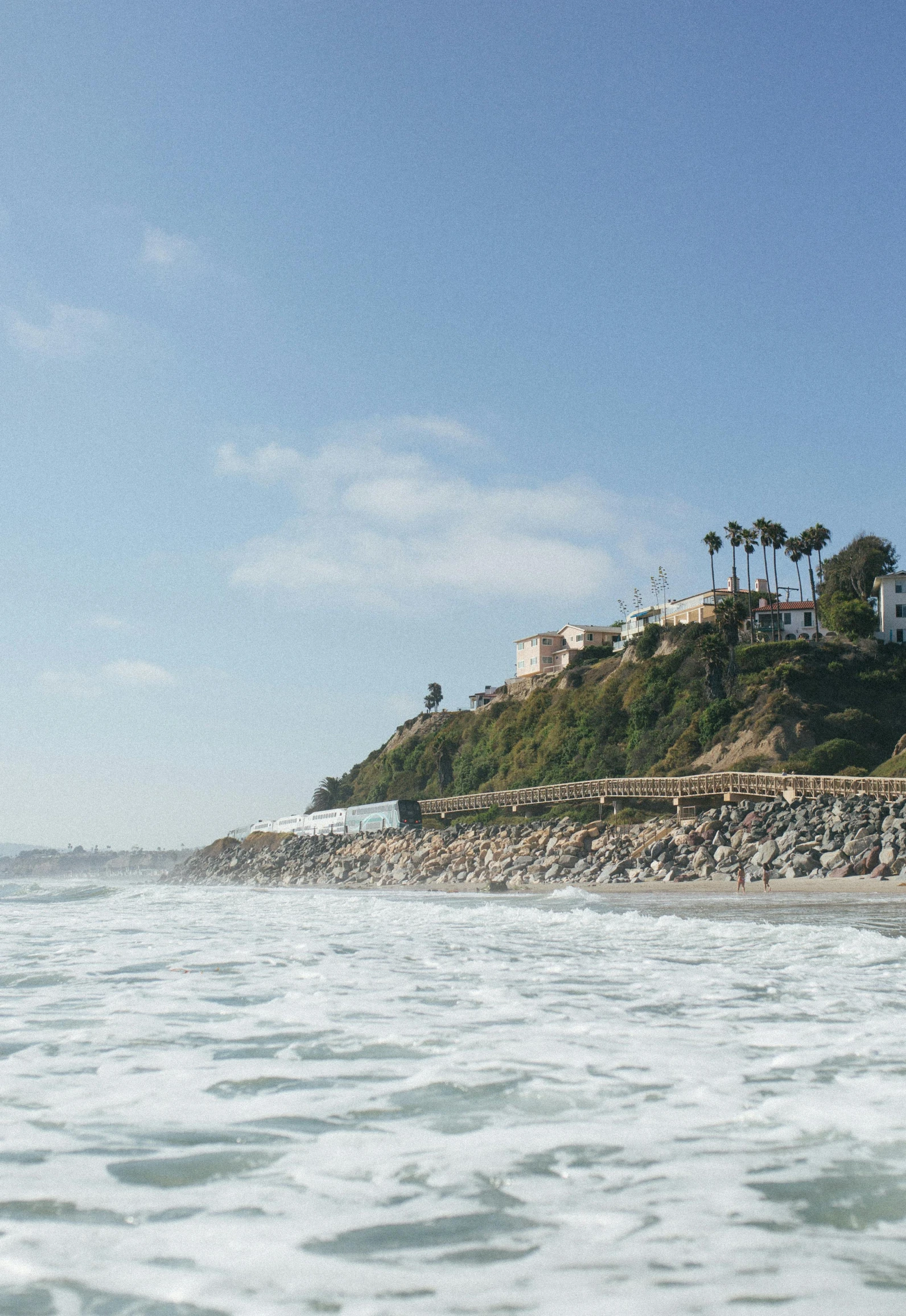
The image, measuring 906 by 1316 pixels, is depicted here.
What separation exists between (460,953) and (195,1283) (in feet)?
36.7

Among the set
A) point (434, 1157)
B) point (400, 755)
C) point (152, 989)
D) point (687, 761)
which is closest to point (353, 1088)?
point (434, 1157)

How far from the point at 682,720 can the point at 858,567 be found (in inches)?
954

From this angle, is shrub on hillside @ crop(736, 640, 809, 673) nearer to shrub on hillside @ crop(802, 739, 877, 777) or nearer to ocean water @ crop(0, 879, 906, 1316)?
shrub on hillside @ crop(802, 739, 877, 777)

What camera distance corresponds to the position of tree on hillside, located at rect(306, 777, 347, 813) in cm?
11688

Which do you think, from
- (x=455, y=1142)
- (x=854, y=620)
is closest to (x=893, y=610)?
(x=854, y=620)

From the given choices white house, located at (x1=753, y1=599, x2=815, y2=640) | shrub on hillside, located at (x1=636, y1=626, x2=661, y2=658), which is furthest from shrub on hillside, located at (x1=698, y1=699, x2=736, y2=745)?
white house, located at (x1=753, y1=599, x2=815, y2=640)

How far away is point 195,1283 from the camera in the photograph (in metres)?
3.57

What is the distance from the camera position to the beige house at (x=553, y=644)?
364 ft

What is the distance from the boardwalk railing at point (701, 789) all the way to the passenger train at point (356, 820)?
18.7 feet

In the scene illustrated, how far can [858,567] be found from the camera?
267 feet

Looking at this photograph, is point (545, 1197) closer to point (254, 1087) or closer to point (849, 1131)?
point (849, 1131)

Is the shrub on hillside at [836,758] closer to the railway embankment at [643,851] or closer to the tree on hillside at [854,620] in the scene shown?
the railway embankment at [643,851]

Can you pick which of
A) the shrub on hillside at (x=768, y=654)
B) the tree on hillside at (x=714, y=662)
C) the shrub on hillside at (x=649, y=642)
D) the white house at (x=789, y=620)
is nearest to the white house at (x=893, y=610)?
the shrub on hillside at (x=768, y=654)

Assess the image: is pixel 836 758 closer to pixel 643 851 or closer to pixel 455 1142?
pixel 643 851
